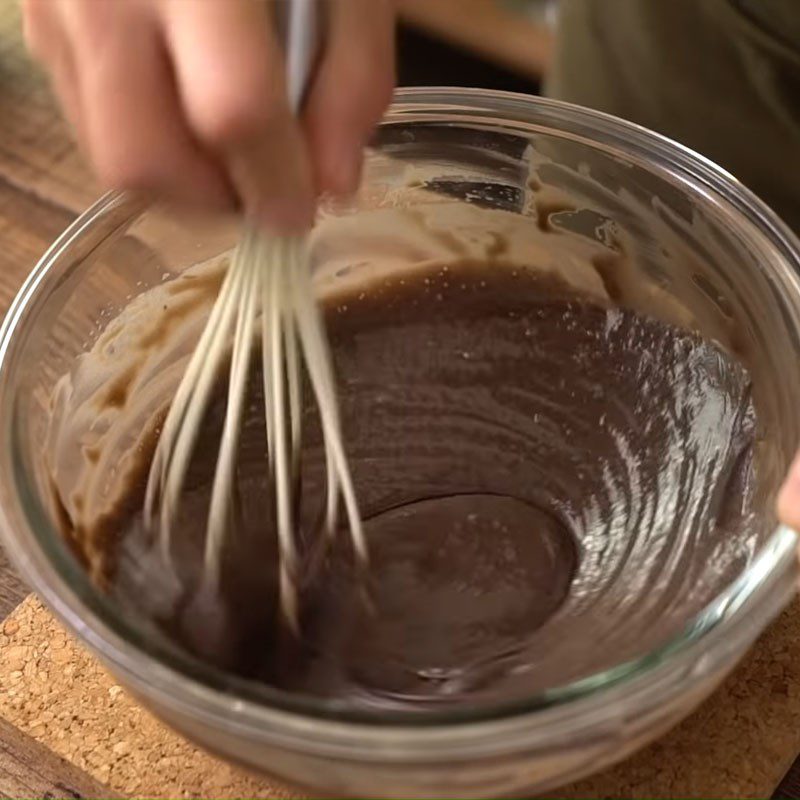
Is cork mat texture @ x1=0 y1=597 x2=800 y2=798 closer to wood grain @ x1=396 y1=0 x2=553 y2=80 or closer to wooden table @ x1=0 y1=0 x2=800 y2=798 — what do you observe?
wooden table @ x1=0 y1=0 x2=800 y2=798

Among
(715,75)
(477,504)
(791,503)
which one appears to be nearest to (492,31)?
(715,75)

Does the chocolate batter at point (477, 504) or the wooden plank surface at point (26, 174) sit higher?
the chocolate batter at point (477, 504)

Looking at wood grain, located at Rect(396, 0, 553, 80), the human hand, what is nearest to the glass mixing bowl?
the human hand

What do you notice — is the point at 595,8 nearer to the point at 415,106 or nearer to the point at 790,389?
the point at 415,106

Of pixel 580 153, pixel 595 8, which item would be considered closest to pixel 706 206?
pixel 580 153

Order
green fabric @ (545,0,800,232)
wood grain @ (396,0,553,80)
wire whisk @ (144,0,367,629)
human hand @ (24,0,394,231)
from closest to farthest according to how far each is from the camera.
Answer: human hand @ (24,0,394,231) → wire whisk @ (144,0,367,629) → green fabric @ (545,0,800,232) → wood grain @ (396,0,553,80)

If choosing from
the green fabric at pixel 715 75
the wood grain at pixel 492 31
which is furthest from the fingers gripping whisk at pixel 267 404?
the wood grain at pixel 492 31

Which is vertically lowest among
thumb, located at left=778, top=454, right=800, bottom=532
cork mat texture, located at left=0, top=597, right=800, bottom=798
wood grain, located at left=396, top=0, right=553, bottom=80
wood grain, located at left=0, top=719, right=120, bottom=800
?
wood grain, located at left=396, top=0, right=553, bottom=80

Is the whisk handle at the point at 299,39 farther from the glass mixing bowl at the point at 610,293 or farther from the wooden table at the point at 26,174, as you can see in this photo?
the wooden table at the point at 26,174
